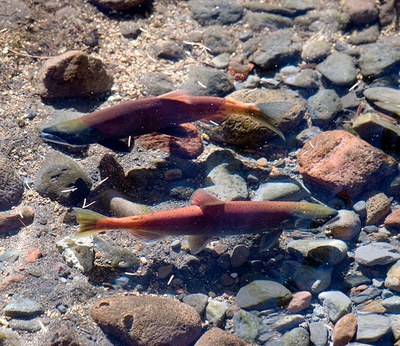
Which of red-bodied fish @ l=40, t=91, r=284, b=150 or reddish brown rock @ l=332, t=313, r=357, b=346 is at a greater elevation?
red-bodied fish @ l=40, t=91, r=284, b=150

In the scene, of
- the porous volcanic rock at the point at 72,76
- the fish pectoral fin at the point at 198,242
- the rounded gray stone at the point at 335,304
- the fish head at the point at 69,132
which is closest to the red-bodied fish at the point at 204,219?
the fish pectoral fin at the point at 198,242

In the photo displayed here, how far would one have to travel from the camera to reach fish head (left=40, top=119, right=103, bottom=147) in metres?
4.52

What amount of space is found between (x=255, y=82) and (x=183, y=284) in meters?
2.64

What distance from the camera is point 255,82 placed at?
596 cm

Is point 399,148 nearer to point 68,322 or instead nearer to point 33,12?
point 68,322

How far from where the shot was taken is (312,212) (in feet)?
13.8

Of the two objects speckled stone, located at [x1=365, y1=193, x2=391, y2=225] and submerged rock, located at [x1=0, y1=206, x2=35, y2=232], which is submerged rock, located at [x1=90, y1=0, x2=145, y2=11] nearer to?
submerged rock, located at [x1=0, y1=206, x2=35, y2=232]

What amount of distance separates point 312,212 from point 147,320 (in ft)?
4.97

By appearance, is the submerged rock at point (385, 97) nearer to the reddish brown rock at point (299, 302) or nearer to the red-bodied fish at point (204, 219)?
the red-bodied fish at point (204, 219)

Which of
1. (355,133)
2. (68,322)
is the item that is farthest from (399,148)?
(68,322)

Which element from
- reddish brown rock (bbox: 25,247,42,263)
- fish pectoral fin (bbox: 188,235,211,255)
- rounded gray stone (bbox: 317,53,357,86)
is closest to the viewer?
fish pectoral fin (bbox: 188,235,211,255)

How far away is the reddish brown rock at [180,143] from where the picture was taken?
5.17 meters

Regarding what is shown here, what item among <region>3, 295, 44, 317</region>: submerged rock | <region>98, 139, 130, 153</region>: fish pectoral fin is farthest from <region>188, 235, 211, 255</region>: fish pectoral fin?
<region>3, 295, 44, 317</region>: submerged rock

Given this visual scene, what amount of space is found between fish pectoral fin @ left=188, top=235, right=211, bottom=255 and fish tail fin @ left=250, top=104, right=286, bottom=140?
1261mm
